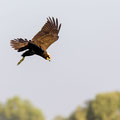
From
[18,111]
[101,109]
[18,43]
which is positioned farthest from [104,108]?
[18,43]

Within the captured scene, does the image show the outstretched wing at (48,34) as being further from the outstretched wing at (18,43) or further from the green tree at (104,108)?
the green tree at (104,108)

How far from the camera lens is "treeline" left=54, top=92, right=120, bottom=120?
230ft

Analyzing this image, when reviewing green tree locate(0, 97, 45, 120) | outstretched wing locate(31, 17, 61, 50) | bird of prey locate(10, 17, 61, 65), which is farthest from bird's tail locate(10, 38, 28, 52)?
green tree locate(0, 97, 45, 120)

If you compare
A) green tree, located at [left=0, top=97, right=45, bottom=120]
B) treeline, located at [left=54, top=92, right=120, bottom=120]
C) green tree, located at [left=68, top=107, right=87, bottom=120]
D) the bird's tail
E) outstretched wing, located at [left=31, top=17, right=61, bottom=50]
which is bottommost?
the bird's tail

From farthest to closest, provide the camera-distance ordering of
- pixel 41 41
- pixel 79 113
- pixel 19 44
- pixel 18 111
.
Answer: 1. pixel 18 111
2. pixel 79 113
3. pixel 41 41
4. pixel 19 44

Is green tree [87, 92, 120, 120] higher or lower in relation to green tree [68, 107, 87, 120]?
higher

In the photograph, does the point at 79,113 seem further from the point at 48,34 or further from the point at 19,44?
the point at 19,44

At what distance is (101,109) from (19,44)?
4990cm

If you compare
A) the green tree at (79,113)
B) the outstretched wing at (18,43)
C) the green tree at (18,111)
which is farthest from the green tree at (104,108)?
the outstretched wing at (18,43)

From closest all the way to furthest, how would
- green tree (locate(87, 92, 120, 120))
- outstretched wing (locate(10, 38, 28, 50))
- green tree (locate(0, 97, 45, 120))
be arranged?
outstretched wing (locate(10, 38, 28, 50))
green tree (locate(87, 92, 120, 120))
green tree (locate(0, 97, 45, 120))

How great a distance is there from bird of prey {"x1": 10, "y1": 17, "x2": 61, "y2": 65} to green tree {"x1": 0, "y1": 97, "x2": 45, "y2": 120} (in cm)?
6900

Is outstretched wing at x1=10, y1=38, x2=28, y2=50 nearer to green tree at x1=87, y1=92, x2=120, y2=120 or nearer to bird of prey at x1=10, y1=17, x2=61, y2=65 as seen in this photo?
bird of prey at x1=10, y1=17, x2=61, y2=65

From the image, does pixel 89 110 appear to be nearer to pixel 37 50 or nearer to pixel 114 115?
pixel 114 115

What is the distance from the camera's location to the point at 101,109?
70.9m
